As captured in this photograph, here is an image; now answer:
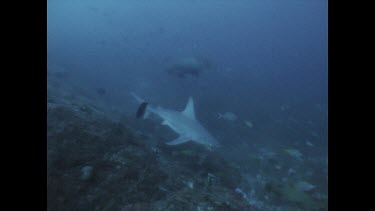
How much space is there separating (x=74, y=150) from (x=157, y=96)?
13.2 metres

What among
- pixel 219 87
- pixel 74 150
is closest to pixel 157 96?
pixel 219 87

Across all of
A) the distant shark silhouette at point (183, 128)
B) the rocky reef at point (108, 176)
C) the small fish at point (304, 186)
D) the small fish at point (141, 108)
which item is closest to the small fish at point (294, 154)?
the small fish at point (304, 186)

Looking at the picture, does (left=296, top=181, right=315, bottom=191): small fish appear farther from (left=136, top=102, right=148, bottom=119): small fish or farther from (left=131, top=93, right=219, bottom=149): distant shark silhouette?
(left=136, top=102, right=148, bottom=119): small fish

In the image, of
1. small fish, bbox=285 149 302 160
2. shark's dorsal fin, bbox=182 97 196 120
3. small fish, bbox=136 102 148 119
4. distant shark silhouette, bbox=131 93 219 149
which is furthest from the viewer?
small fish, bbox=285 149 302 160

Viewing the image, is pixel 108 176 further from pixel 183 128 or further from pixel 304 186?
pixel 304 186

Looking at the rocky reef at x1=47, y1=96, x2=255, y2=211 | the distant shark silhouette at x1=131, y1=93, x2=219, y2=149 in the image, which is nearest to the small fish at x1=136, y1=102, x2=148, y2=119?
the rocky reef at x1=47, y1=96, x2=255, y2=211

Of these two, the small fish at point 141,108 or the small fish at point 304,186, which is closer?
the small fish at point 141,108

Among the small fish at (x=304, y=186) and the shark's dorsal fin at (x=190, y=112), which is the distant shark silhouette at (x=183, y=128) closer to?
the shark's dorsal fin at (x=190, y=112)
